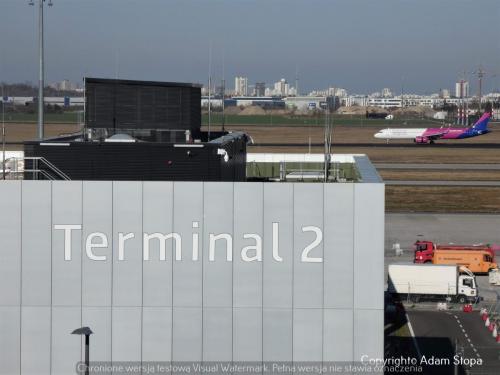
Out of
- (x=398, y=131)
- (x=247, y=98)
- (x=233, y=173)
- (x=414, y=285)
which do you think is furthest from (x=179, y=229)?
(x=247, y=98)

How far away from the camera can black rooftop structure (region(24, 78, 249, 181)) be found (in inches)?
613

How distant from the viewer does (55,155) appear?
1559 centimetres

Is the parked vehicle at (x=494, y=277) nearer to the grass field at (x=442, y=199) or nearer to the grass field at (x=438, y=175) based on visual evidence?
the grass field at (x=442, y=199)

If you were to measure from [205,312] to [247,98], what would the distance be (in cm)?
18781

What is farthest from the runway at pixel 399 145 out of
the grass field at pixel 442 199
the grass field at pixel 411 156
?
→ the grass field at pixel 442 199

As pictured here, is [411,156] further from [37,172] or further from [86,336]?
[86,336]

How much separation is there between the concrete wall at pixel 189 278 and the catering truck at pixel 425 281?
28202 mm

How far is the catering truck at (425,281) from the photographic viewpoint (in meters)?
40.1

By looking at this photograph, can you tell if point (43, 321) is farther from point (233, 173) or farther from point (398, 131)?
point (398, 131)

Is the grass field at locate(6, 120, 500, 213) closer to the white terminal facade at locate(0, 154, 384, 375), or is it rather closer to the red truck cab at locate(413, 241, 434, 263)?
the red truck cab at locate(413, 241, 434, 263)

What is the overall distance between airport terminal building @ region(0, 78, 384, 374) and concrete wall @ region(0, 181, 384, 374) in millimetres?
14

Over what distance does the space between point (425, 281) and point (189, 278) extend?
29184 millimetres

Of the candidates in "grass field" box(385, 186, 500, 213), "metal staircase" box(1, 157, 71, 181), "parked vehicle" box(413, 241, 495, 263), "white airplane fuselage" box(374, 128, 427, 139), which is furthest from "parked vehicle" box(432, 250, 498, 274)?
"white airplane fuselage" box(374, 128, 427, 139)

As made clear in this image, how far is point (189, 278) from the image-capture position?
1270cm
